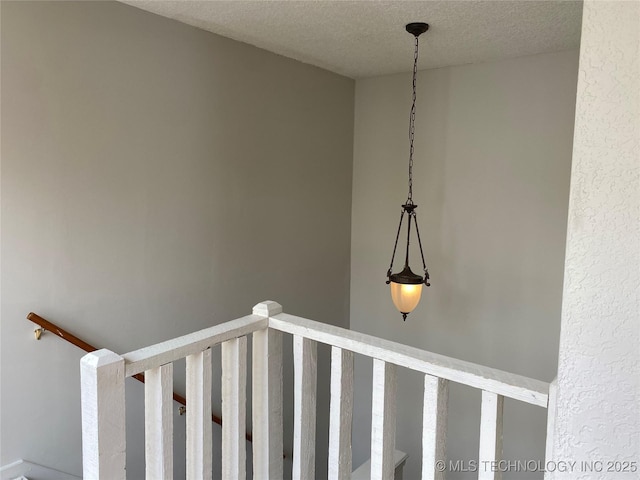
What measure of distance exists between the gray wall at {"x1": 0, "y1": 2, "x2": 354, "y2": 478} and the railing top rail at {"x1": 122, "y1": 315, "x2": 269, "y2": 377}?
3.87 ft

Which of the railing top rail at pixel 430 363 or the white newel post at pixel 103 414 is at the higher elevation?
the railing top rail at pixel 430 363

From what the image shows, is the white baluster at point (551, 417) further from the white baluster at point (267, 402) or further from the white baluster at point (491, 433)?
the white baluster at point (267, 402)

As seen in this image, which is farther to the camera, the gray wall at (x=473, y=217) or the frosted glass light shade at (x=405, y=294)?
the gray wall at (x=473, y=217)

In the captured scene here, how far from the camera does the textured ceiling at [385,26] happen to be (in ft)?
7.54

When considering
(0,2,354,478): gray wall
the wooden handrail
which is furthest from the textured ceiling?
the wooden handrail

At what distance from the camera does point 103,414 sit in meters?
1.16

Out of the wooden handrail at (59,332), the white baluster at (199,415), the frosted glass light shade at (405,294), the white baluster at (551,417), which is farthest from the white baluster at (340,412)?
the frosted glass light shade at (405,294)

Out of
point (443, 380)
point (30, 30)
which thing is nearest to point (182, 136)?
point (30, 30)

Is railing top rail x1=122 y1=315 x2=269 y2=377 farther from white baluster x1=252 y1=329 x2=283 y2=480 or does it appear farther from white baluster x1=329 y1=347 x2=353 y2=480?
white baluster x1=329 y1=347 x2=353 y2=480

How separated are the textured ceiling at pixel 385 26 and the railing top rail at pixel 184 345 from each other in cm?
156

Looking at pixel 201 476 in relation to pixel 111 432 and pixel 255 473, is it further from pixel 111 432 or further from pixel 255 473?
pixel 111 432

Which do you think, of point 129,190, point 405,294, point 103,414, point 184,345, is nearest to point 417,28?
point 405,294

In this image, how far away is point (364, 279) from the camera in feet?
13.5

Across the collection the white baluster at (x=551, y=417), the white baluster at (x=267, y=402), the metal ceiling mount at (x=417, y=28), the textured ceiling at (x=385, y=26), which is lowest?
the white baluster at (x=267, y=402)
